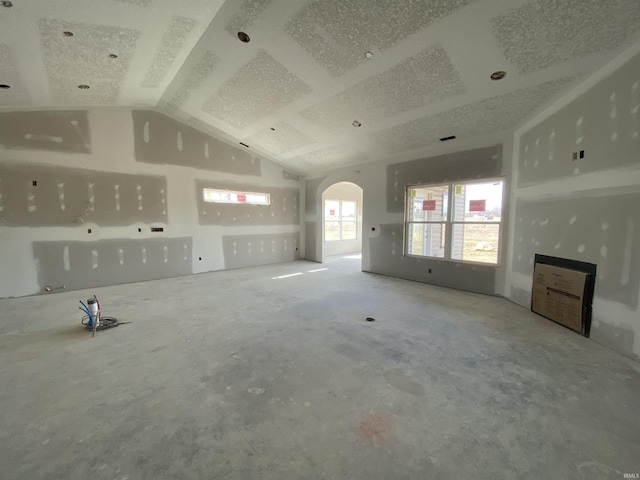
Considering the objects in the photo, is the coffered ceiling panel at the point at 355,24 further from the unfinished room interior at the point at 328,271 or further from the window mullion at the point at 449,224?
the window mullion at the point at 449,224

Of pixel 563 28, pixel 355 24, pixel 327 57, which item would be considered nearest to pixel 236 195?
pixel 327 57

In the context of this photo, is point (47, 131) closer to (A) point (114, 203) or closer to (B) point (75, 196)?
(B) point (75, 196)

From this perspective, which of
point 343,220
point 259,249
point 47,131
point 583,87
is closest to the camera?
point 583,87

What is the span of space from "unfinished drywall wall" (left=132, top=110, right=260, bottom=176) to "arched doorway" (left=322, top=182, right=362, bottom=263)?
11.7 ft

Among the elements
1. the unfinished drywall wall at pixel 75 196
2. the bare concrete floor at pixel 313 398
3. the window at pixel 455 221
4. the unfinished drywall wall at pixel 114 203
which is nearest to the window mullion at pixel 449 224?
the window at pixel 455 221

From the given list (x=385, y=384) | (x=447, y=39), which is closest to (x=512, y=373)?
(x=385, y=384)

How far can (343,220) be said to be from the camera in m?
10.1

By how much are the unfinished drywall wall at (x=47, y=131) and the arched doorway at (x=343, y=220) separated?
644 centimetres

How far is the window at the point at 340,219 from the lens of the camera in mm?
9688

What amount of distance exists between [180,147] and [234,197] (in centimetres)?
165

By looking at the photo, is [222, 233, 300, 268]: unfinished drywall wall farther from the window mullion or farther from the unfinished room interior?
the window mullion

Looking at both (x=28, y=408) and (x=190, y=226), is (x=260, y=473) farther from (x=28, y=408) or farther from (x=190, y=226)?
(x=190, y=226)

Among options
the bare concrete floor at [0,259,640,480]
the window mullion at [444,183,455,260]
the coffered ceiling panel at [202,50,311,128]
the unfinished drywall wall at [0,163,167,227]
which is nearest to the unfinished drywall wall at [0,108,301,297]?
the unfinished drywall wall at [0,163,167,227]

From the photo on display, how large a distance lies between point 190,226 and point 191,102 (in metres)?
2.69
